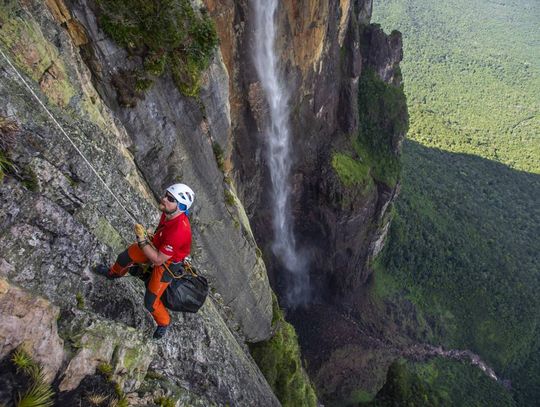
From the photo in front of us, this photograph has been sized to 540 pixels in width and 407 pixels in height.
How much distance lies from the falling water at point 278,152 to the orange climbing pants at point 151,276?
51.0ft

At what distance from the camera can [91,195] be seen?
25.9ft

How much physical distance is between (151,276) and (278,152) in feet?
70.1

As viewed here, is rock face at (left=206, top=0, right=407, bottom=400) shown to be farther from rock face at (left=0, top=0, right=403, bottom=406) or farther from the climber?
the climber

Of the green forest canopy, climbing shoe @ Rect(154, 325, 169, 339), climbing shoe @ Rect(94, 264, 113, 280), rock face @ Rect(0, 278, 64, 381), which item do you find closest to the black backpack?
climbing shoe @ Rect(154, 325, 169, 339)

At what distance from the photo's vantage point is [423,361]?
142ft

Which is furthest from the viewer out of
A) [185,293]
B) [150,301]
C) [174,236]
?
[185,293]

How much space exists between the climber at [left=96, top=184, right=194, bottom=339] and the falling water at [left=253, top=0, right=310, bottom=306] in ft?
50.0

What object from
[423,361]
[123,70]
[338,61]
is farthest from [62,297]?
[423,361]

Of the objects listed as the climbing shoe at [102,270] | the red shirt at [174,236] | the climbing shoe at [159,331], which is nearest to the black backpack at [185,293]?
the climbing shoe at [159,331]

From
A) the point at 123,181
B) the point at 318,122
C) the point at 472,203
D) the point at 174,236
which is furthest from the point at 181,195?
the point at 472,203

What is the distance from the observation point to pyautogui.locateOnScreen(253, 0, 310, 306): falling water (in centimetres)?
2098

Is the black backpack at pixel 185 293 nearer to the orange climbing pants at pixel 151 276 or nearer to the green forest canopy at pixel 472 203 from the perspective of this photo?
the orange climbing pants at pixel 151 276

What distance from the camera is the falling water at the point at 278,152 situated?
21.0m

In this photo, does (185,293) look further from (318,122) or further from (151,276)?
(318,122)
